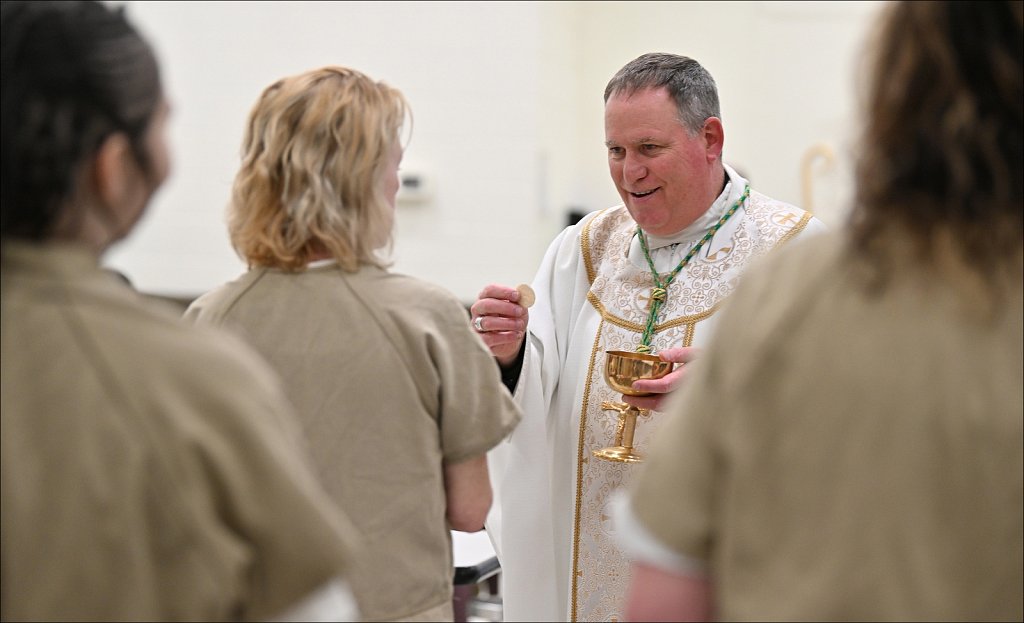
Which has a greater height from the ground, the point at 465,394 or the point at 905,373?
the point at 905,373

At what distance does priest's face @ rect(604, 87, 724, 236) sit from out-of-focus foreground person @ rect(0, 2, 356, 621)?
1.86 meters

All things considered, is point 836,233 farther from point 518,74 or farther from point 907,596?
point 518,74

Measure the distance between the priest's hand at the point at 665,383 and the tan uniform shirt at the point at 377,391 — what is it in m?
0.77

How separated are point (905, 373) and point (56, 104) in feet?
3.05

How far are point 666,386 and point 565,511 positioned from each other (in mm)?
742

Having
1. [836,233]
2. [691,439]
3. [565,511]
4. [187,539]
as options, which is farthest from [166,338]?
[565,511]

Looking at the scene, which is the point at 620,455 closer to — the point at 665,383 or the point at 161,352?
the point at 665,383

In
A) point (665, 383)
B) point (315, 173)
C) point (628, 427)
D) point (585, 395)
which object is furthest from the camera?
point (585, 395)

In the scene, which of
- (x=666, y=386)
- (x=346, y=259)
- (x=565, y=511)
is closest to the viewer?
(x=346, y=259)

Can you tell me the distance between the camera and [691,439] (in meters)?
1.31

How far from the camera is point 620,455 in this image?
107 inches

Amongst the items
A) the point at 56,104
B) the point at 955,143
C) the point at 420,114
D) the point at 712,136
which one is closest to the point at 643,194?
the point at 712,136

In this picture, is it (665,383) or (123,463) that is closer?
(123,463)

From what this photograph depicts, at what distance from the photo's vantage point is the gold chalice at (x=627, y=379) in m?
2.66
